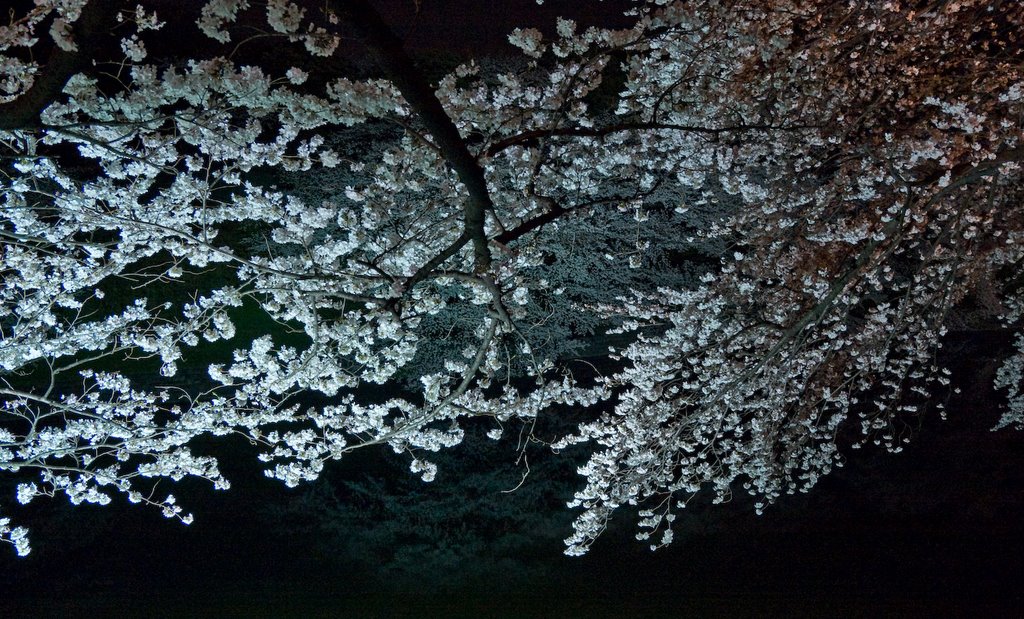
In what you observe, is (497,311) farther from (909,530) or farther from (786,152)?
(909,530)

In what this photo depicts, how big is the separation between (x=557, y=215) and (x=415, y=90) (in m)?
1.34

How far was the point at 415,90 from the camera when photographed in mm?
2652

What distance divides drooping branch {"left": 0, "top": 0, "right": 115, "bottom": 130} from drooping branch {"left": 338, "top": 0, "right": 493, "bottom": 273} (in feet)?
3.09

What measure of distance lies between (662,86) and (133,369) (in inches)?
324

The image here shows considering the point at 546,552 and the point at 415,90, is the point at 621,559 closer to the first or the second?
the point at 546,552

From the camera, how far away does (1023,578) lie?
6.19 meters

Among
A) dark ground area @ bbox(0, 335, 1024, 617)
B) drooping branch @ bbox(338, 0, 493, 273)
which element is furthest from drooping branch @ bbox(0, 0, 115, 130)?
dark ground area @ bbox(0, 335, 1024, 617)

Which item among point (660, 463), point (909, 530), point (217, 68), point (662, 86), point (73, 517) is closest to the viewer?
point (217, 68)

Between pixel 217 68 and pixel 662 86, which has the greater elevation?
pixel 662 86

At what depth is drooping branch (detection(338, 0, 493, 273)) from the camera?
249 cm

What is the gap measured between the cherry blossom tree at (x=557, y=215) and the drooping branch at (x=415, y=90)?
0.02 meters

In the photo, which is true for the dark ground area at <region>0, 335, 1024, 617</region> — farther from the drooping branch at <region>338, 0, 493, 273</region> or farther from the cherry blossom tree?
the drooping branch at <region>338, 0, 493, 273</region>

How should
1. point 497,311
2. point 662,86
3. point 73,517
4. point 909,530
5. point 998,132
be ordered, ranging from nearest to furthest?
point 497,311, point 998,132, point 662,86, point 909,530, point 73,517

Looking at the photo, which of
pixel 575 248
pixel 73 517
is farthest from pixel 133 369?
pixel 575 248
